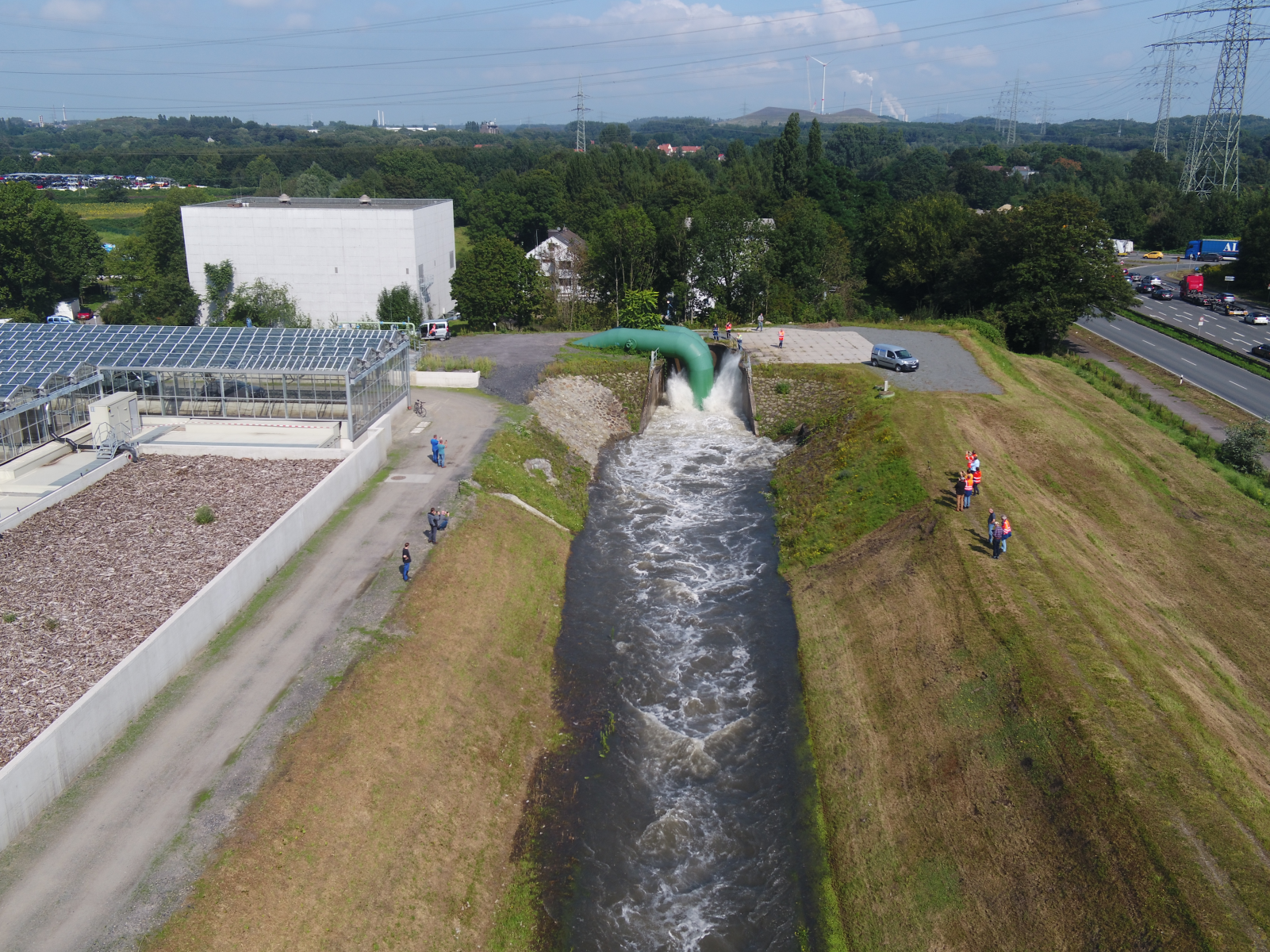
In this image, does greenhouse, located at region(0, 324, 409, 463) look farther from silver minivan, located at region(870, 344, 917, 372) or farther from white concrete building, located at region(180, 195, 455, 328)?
silver minivan, located at region(870, 344, 917, 372)

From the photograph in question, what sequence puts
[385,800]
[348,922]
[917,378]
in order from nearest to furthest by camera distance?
[348,922] → [385,800] → [917,378]

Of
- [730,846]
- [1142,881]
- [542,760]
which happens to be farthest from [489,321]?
[1142,881]

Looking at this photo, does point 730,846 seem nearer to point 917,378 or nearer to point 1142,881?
point 1142,881

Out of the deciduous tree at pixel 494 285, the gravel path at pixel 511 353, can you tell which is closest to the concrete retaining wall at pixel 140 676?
the gravel path at pixel 511 353

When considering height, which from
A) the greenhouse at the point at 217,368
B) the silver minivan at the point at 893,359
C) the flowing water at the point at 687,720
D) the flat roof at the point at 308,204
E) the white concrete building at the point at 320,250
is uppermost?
the flat roof at the point at 308,204

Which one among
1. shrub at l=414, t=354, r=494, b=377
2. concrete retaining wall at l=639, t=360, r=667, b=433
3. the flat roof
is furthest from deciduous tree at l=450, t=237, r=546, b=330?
concrete retaining wall at l=639, t=360, r=667, b=433

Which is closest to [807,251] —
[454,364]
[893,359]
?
[893,359]

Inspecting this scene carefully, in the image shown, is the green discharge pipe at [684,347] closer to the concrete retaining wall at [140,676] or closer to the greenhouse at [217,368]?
the greenhouse at [217,368]
